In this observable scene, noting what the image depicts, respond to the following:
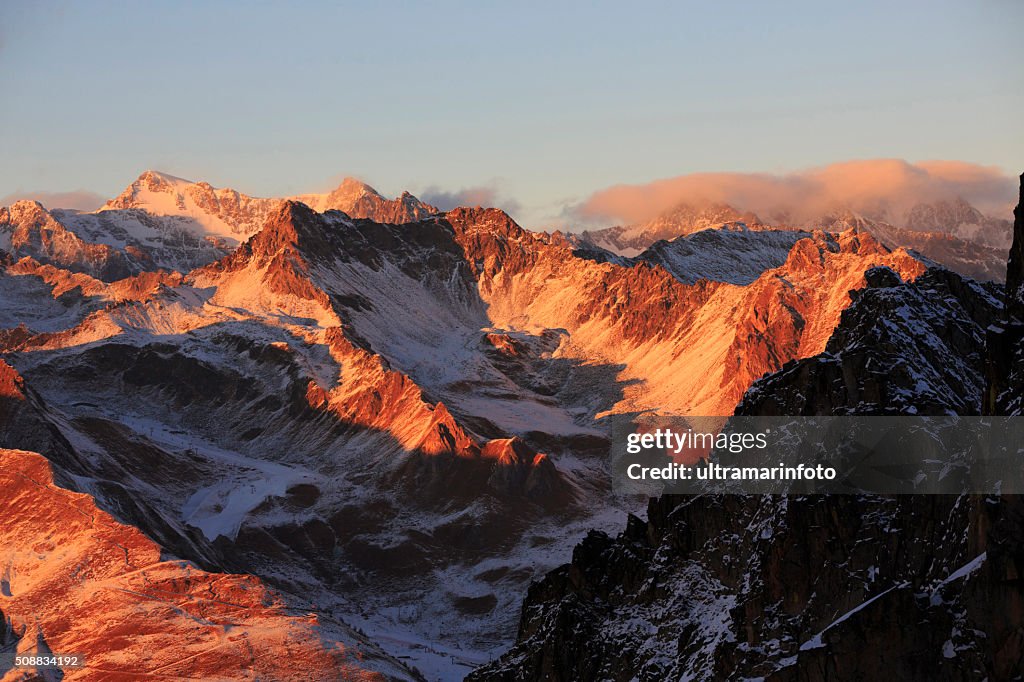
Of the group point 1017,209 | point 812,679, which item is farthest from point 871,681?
point 1017,209

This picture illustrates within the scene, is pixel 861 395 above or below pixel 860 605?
above

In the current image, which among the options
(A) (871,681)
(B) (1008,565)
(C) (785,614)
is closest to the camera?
(B) (1008,565)

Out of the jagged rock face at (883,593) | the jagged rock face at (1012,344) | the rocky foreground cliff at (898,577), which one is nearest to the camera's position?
the jagged rock face at (1012,344)

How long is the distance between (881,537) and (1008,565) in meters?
21.9

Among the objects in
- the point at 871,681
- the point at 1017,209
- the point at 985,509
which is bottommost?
the point at 871,681

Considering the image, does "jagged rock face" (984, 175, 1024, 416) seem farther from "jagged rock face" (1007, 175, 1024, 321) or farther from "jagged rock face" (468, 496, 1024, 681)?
"jagged rock face" (468, 496, 1024, 681)

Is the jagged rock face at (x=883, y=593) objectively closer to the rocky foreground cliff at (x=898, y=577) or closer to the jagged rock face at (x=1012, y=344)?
the rocky foreground cliff at (x=898, y=577)

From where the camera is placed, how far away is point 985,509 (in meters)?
171

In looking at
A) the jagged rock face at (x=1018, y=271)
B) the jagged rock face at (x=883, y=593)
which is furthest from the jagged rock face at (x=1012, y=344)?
the jagged rock face at (x=883, y=593)

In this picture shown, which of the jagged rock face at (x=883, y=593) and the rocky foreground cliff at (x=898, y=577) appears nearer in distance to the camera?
the rocky foreground cliff at (x=898, y=577)

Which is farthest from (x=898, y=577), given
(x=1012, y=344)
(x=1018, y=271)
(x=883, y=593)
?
(x=1018, y=271)

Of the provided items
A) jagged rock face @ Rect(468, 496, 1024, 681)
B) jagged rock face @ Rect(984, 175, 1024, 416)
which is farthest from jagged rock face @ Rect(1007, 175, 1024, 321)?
jagged rock face @ Rect(468, 496, 1024, 681)

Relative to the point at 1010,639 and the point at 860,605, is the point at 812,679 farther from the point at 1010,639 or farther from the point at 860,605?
the point at 1010,639

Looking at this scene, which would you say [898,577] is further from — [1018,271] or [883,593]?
[1018,271]
